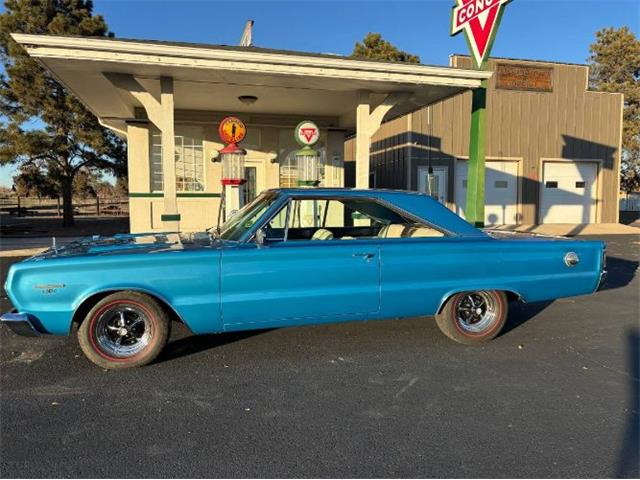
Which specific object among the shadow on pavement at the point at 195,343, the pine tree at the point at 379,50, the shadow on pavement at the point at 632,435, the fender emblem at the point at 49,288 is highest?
the pine tree at the point at 379,50

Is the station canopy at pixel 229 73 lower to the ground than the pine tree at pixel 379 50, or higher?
lower

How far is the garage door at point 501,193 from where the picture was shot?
1802 cm

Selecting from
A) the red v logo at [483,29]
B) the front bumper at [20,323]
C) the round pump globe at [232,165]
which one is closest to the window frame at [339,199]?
the front bumper at [20,323]

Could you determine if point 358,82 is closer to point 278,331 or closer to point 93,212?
point 278,331

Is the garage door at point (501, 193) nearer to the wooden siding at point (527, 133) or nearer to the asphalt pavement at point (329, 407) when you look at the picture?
the wooden siding at point (527, 133)

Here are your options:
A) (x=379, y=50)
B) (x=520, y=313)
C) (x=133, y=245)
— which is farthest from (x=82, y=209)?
(x=520, y=313)

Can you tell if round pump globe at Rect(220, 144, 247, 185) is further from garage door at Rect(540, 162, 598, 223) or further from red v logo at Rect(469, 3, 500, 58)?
garage door at Rect(540, 162, 598, 223)

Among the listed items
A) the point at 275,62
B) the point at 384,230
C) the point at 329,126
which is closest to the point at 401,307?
the point at 384,230

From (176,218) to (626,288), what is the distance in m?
7.44

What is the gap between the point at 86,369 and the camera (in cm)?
389

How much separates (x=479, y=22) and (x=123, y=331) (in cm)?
901

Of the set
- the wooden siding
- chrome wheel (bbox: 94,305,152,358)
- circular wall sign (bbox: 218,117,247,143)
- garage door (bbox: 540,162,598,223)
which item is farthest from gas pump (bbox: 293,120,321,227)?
garage door (bbox: 540,162,598,223)

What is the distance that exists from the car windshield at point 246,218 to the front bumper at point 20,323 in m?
1.67

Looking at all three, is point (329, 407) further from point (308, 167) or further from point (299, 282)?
point (308, 167)
